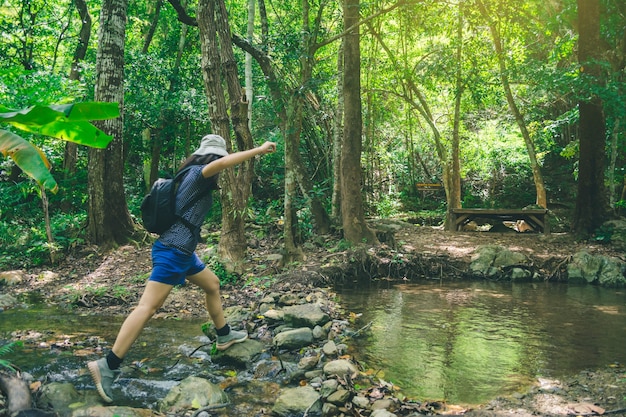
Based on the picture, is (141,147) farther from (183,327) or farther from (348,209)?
(183,327)

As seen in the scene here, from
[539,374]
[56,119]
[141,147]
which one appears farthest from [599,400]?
[141,147]

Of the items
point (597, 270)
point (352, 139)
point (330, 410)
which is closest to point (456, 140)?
point (352, 139)

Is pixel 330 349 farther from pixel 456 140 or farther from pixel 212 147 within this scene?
pixel 456 140

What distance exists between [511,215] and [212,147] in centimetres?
1094

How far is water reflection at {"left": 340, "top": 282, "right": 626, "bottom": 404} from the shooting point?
4285 millimetres

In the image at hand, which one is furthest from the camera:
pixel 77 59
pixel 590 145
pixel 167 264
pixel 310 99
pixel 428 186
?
pixel 428 186

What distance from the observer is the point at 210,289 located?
4.23 metres

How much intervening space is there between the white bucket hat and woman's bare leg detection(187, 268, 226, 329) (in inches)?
38.4

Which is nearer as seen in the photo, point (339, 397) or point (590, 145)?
point (339, 397)

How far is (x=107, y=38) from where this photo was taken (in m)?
9.54

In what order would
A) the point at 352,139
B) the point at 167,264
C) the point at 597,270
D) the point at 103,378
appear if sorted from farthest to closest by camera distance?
the point at 352,139
the point at 597,270
the point at 167,264
the point at 103,378

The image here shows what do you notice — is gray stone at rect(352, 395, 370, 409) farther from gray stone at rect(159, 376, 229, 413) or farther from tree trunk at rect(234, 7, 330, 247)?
tree trunk at rect(234, 7, 330, 247)

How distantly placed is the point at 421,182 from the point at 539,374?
780 inches

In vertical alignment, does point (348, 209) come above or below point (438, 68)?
below
